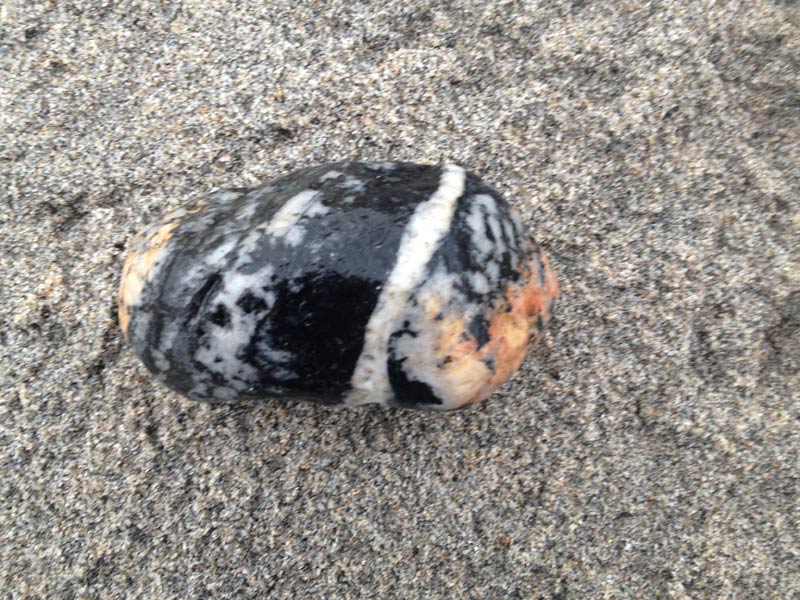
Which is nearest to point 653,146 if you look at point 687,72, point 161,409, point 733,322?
point 687,72

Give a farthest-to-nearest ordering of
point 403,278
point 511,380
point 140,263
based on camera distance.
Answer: point 511,380 → point 140,263 → point 403,278

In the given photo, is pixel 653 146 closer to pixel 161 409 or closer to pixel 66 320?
pixel 161 409

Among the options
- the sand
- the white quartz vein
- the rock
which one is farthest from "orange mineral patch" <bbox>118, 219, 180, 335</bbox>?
the white quartz vein

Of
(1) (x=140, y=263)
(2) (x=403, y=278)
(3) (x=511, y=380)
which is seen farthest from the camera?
(3) (x=511, y=380)

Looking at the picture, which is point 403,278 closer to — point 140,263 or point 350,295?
point 350,295

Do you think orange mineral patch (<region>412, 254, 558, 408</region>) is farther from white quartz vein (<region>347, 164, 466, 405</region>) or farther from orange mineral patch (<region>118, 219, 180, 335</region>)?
orange mineral patch (<region>118, 219, 180, 335</region>)

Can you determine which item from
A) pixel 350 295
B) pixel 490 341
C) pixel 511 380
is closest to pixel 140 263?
pixel 350 295
